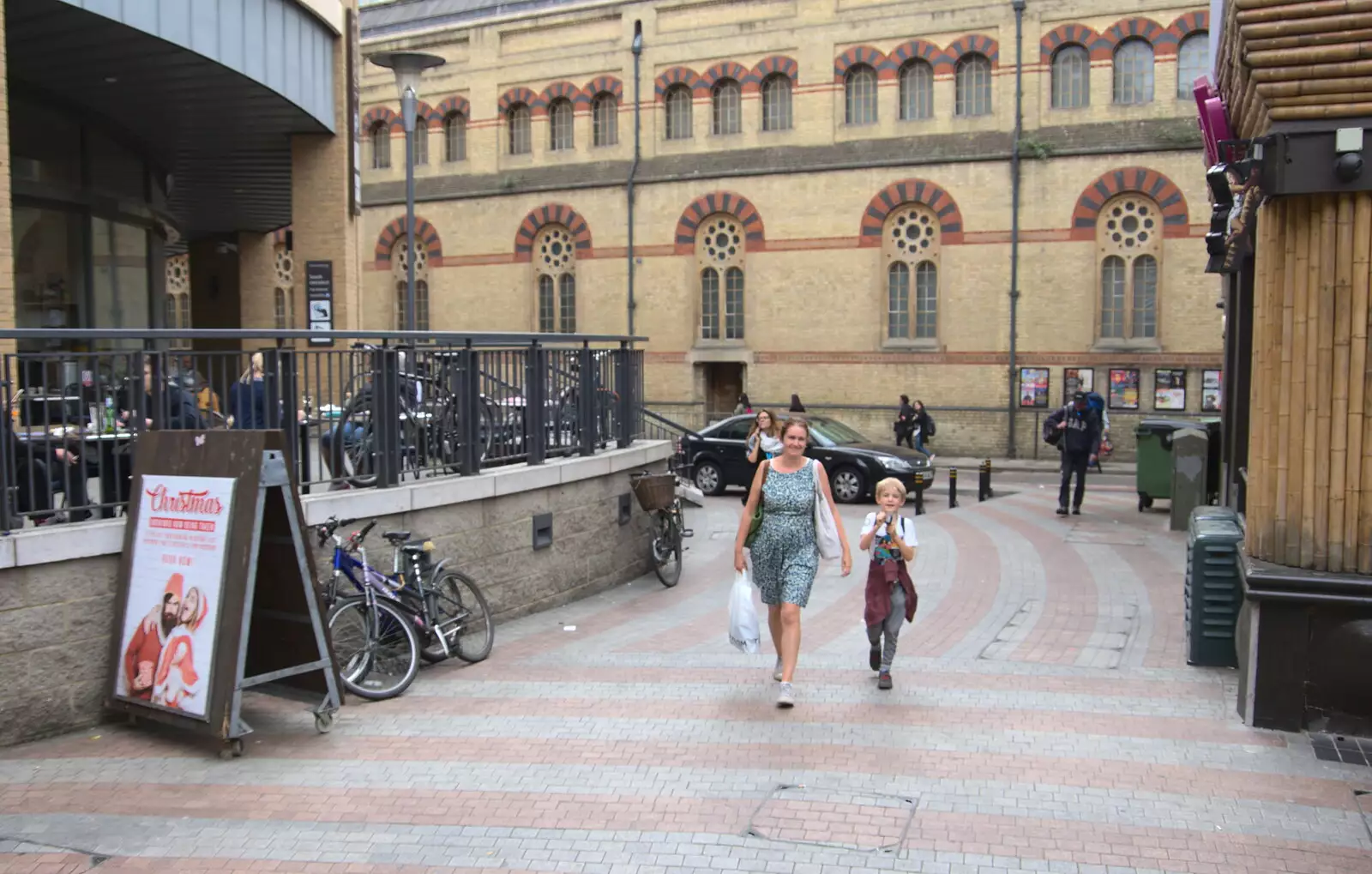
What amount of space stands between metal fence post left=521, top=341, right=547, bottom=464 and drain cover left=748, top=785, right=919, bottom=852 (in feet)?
16.4

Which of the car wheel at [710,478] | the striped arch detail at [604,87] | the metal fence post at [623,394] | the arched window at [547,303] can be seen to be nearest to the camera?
the metal fence post at [623,394]

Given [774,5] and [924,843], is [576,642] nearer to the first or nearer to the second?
[924,843]

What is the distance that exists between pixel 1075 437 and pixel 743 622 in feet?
33.0

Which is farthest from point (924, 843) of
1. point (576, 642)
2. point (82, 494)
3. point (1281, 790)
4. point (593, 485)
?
point (593, 485)

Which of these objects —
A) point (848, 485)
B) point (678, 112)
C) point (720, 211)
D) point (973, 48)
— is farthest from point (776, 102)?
point (848, 485)

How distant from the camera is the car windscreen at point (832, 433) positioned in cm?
1962

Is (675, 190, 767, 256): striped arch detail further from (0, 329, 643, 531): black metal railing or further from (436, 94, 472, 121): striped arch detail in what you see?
(0, 329, 643, 531): black metal railing

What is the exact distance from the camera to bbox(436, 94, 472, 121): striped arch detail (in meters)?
34.7

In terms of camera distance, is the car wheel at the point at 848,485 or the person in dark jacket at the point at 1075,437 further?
the car wheel at the point at 848,485

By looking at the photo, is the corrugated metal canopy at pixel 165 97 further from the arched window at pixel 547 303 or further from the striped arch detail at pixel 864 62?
the striped arch detail at pixel 864 62

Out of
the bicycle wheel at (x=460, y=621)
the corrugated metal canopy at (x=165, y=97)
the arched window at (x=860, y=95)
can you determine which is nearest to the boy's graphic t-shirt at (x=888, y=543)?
the bicycle wheel at (x=460, y=621)

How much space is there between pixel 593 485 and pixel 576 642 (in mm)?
2124

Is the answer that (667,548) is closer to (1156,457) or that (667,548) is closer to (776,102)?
(1156,457)

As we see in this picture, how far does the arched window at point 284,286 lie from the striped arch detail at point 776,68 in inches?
613
